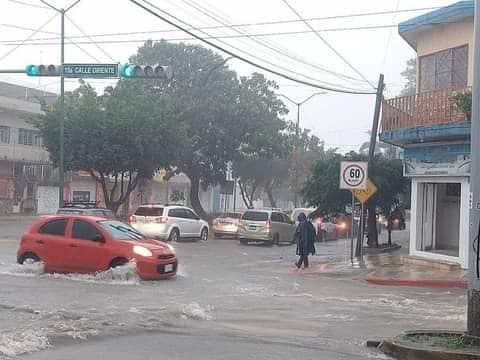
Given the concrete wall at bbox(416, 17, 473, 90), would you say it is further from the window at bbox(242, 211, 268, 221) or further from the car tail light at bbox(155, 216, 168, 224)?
the car tail light at bbox(155, 216, 168, 224)

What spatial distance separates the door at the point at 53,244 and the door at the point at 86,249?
213mm

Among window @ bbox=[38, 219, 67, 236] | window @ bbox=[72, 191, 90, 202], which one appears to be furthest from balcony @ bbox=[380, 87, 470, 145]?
window @ bbox=[72, 191, 90, 202]

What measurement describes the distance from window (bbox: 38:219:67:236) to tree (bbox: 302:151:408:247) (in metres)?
14.0

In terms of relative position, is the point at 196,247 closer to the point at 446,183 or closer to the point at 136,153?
the point at 136,153

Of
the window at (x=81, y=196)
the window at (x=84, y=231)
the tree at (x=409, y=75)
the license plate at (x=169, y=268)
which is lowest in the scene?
the license plate at (x=169, y=268)

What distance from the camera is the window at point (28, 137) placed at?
49562 millimetres

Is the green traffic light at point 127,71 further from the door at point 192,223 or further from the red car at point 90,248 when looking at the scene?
the door at point 192,223

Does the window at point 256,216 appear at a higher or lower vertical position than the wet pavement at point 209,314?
higher

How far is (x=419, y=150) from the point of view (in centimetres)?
2169

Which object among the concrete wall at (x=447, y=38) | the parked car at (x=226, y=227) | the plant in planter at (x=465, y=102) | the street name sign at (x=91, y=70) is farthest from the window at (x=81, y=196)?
the plant in planter at (x=465, y=102)

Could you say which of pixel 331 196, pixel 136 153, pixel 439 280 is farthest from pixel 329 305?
pixel 136 153

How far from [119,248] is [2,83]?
1885 inches

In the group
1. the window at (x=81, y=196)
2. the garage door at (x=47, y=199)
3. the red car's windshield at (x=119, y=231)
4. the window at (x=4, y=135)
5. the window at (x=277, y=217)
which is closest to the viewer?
the red car's windshield at (x=119, y=231)

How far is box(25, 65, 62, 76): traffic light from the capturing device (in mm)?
23344
